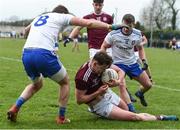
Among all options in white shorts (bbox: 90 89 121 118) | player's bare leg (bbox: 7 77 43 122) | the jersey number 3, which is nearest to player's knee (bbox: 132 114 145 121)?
white shorts (bbox: 90 89 121 118)

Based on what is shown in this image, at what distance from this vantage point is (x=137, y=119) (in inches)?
345

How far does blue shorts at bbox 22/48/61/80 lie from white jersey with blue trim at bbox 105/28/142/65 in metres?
2.32

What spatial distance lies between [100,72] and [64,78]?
0.61m

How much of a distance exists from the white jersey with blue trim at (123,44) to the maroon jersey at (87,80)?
1.76 metres

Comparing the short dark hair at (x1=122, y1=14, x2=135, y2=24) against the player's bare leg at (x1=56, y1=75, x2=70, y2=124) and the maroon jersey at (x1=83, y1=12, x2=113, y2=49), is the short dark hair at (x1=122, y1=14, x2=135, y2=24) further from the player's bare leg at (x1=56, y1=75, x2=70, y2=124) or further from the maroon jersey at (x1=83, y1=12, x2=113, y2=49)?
the maroon jersey at (x1=83, y1=12, x2=113, y2=49)

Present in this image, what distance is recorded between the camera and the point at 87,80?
28.0ft

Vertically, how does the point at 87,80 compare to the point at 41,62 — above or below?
below

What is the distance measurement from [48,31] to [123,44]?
2.43 meters

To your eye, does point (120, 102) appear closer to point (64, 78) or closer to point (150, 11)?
point (64, 78)

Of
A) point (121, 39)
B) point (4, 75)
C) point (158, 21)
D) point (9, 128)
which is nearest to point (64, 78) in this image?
point (9, 128)

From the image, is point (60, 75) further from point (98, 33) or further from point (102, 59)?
point (98, 33)

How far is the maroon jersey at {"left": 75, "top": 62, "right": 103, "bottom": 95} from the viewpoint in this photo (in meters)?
8.51

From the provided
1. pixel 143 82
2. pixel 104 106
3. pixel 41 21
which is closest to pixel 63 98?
pixel 104 106

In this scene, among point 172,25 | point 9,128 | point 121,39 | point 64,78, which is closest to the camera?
point 9,128
